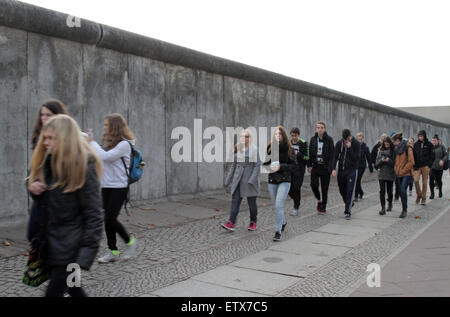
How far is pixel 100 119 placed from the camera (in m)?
8.16

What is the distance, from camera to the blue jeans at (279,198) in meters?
6.62

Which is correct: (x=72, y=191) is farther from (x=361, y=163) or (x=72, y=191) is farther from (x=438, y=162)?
(x=438, y=162)

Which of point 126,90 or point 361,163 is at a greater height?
point 126,90

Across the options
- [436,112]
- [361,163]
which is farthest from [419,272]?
[436,112]

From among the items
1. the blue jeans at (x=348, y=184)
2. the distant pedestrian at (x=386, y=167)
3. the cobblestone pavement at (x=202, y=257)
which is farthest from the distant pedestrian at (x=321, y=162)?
the distant pedestrian at (x=386, y=167)

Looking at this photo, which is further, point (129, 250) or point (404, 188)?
point (404, 188)

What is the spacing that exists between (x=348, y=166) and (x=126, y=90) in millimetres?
4512

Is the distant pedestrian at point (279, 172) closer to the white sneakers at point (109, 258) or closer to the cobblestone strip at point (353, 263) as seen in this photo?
the cobblestone strip at point (353, 263)

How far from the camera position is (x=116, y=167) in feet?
16.5

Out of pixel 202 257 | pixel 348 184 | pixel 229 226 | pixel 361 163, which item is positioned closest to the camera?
pixel 202 257

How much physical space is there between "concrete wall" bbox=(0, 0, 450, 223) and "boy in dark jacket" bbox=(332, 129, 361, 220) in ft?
10.6

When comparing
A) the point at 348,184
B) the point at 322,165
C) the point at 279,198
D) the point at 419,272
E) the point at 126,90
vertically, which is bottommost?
the point at 419,272

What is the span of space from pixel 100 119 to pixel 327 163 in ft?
14.8

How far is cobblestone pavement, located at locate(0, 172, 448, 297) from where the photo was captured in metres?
4.33
